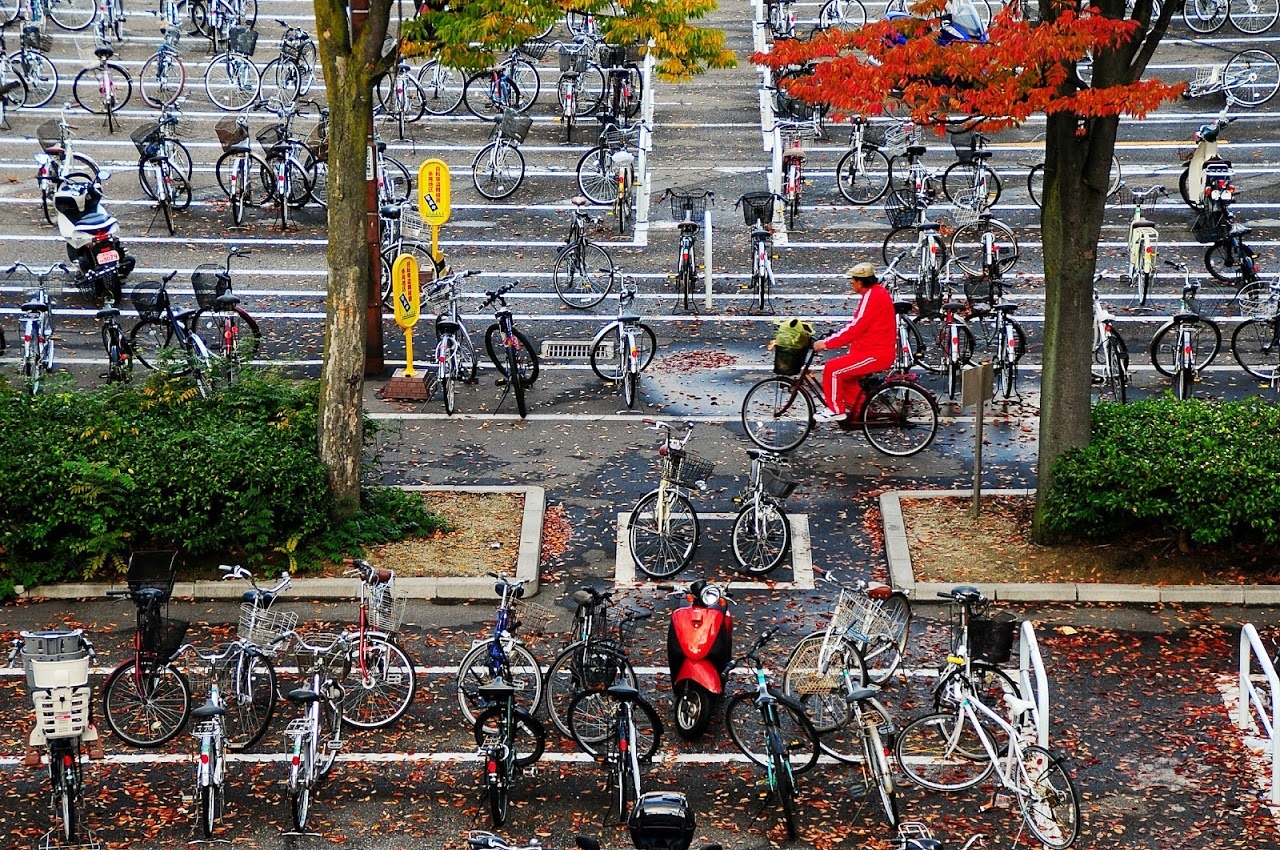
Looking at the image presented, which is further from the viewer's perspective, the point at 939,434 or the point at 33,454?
the point at 939,434

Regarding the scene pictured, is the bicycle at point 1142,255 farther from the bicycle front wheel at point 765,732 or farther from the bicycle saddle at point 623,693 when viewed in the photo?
the bicycle saddle at point 623,693

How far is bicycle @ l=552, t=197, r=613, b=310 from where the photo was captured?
21.5 m

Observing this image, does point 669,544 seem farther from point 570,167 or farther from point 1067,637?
point 570,167

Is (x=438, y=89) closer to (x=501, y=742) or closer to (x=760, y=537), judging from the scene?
(x=760, y=537)

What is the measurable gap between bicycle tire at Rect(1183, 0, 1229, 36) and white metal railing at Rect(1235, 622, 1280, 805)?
76.7 ft

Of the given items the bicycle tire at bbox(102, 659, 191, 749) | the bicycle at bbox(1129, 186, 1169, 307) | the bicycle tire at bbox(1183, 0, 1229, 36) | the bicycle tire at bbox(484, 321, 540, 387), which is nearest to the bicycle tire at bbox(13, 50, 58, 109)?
the bicycle tire at bbox(484, 321, 540, 387)

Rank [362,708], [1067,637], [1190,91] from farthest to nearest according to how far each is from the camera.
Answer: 1. [1190,91]
2. [1067,637]
3. [362,708]

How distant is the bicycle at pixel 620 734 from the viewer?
32.7 ft

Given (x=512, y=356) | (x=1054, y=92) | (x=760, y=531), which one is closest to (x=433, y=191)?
(x=512, y=356)

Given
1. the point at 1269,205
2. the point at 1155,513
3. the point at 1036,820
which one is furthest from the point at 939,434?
the point at 1269,205

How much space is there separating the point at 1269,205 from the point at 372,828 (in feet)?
65.6

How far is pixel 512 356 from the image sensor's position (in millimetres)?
17453

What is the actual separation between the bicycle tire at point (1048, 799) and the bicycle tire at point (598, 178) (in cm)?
1702

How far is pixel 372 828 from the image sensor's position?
9938mm
